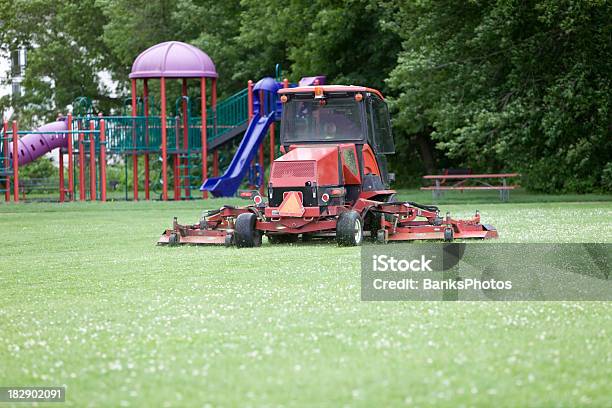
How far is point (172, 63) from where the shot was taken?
4159 cm

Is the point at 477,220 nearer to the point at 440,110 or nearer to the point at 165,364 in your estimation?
the point at 165,364

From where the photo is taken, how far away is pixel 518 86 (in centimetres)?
3569

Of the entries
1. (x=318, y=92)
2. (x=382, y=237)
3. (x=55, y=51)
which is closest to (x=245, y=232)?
(x=382, y=237)

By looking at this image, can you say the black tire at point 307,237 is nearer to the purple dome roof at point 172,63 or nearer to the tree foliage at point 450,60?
the tree foliage at point 450,60

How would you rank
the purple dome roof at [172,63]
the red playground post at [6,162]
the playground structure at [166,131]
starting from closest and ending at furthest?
the playground structure at [166,131], the red playground post at [6,162], the purple dome roof at [172,63]

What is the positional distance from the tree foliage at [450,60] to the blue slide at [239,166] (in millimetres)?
4686

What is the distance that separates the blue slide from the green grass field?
20544 mm

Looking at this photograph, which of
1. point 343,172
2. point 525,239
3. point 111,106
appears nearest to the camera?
point 525,239

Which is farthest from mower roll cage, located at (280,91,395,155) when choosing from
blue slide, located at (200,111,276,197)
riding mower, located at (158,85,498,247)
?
blue slide, located at (200,111,276,197)

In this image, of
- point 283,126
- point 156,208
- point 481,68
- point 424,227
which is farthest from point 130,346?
point 481,68

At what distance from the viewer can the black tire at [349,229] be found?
18.9 m

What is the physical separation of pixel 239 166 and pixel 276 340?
2847cm

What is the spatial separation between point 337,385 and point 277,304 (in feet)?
13.0

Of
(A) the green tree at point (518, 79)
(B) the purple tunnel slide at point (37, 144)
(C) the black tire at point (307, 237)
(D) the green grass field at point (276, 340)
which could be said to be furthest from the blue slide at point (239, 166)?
(D) the green grass field at point (276, 340)
